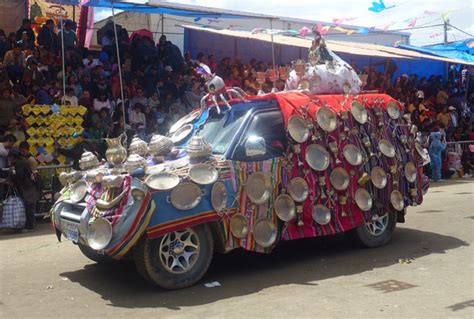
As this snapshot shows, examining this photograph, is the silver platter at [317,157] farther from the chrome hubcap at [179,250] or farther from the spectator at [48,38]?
the spectator at [48,38]

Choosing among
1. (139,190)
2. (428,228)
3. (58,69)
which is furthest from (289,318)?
(58,69)

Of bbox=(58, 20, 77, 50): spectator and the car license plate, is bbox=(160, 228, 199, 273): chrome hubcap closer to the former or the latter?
the car license plate

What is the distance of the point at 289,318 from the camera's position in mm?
4914

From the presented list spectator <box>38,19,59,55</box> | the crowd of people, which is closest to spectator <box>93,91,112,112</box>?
the crowd of people

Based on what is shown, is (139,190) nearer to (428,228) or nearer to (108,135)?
(428,228)

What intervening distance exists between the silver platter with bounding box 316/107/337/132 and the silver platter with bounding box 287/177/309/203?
75cm

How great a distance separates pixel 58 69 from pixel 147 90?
226 centimetres

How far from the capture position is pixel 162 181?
5770 millimetres

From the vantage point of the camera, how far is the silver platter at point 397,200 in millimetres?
7471

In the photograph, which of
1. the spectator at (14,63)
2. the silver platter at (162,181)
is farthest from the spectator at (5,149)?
the silver platter at (162,181)

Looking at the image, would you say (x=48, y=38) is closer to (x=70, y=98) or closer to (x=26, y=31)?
(x=26, y=31)

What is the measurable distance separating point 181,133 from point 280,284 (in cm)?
238

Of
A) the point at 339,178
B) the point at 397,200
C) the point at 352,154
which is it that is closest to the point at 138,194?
the point at 339,178

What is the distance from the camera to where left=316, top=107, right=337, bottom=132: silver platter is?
6988 mm
